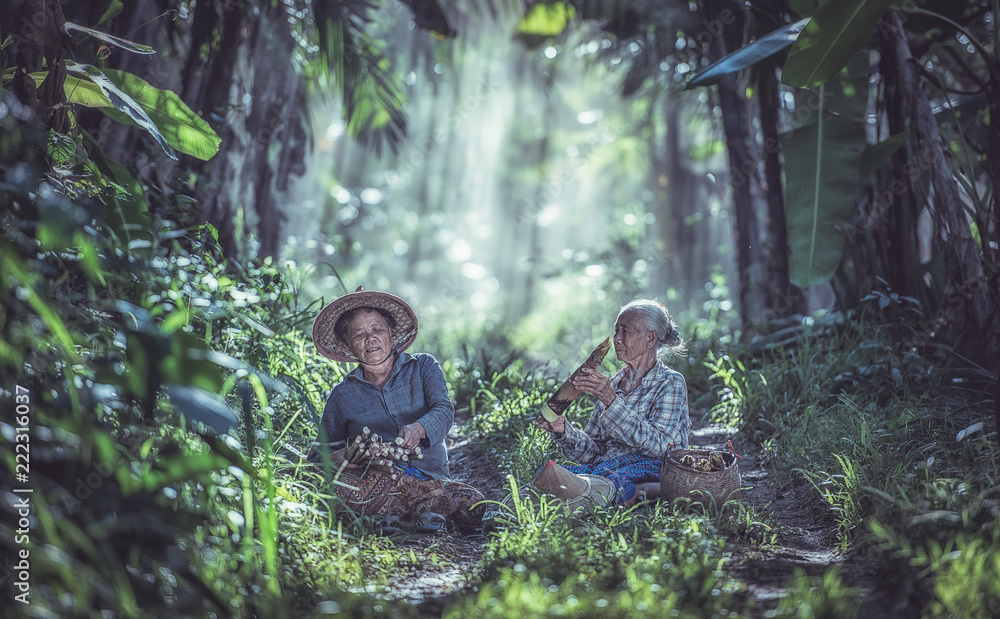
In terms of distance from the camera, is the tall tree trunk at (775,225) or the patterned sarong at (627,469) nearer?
the patterned sarong at (627,469)

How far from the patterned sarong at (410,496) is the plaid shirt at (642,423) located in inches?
21.2

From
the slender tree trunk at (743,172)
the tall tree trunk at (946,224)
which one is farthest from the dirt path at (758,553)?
the slender tree trunk at (743,172)

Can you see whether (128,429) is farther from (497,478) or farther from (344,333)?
(497,478)

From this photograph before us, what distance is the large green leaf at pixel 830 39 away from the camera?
4098 mm

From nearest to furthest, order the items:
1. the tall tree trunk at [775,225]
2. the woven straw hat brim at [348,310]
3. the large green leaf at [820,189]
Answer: the woven straw hat brim at [348,310]
the large green leaf at [820,189]
the tall tree trunk at [775,225]

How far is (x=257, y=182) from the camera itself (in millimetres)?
6703

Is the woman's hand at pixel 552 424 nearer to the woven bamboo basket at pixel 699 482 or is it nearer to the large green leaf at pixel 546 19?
the woven bamboo basket at pixel 699 482

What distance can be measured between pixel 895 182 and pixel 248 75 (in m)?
4.77

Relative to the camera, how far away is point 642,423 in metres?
3.50

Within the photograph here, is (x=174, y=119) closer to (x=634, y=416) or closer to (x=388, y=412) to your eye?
(x=388, y=412)

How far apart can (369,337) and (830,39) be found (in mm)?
2956

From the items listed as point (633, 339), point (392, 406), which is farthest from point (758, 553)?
point (392, 406)

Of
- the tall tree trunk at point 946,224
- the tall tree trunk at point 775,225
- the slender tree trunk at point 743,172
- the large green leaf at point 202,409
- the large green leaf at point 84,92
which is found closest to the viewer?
the large green leaf at point 202,409

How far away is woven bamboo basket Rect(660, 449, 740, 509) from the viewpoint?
3285mm
